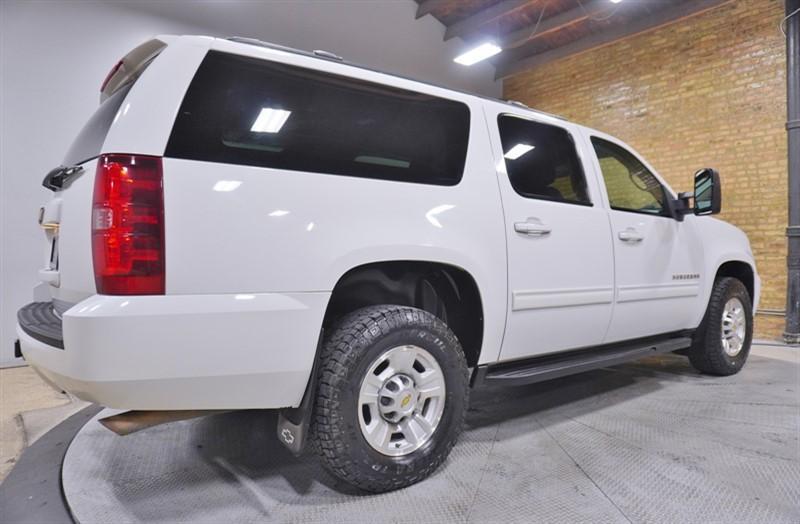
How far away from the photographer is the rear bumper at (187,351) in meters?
1.21

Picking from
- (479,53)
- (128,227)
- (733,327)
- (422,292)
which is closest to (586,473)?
(422,292)

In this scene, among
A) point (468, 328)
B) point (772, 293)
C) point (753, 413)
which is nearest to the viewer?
point (468, 328)

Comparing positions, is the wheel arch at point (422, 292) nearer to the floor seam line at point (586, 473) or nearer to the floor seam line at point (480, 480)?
the floor seam line at point (480, 480)

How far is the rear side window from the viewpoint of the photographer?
1.38 meters

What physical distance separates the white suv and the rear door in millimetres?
12

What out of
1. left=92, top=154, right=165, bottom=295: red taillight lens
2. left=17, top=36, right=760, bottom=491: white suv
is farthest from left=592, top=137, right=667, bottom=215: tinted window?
left=92, top=154, right=165, bottom=295: red taillight lens

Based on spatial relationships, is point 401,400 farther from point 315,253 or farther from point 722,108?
point 722,108

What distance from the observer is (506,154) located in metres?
2.13

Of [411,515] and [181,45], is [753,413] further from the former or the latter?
[181,45]

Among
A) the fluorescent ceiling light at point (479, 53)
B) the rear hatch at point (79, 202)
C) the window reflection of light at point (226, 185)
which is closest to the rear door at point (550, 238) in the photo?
the window reflection of light at point (226, 185)

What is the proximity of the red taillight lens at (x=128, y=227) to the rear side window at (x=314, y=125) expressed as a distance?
0.40 feet

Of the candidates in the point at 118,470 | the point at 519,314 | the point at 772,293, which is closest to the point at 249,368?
the point at 118,470

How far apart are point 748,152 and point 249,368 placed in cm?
665

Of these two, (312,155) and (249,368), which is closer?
(249,368)
